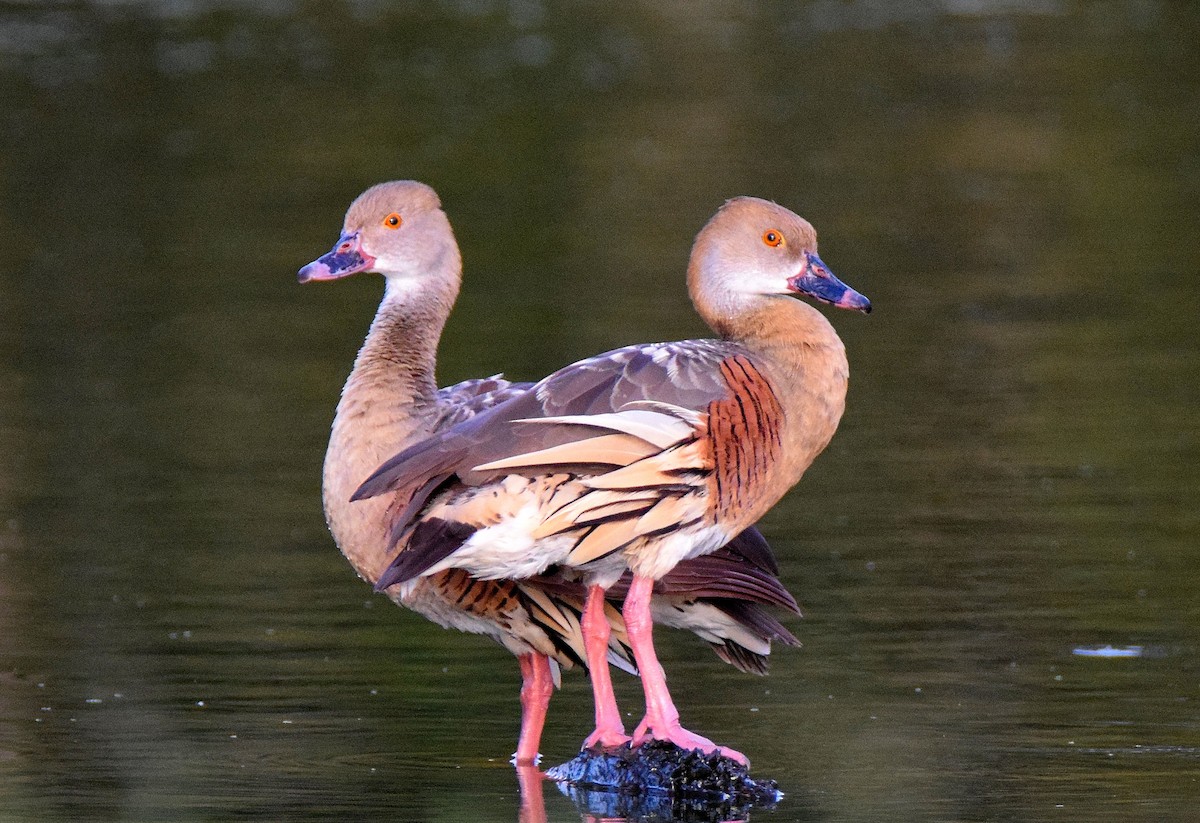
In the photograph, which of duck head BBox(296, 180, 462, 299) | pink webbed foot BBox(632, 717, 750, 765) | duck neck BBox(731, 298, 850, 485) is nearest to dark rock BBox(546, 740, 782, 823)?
pink webbed foot BBox(632, 717, 750, 765)

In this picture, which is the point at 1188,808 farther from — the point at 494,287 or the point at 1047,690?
the point at 494,287

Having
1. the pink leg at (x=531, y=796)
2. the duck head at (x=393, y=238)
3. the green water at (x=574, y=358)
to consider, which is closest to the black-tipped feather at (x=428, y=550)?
the green water at (x=574, y=358)

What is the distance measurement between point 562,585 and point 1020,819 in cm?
200

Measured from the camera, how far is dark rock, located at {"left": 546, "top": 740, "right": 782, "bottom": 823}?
6996 millimetres

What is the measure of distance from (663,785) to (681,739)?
7.3 inches

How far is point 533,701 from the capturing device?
8.01m

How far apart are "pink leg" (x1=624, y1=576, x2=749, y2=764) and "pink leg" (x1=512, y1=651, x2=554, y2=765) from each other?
445mm

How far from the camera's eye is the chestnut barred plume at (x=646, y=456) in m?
7.11

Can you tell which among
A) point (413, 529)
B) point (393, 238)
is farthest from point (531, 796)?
point (393, 238)

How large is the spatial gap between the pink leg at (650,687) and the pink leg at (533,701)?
Answer: 1.46 feet

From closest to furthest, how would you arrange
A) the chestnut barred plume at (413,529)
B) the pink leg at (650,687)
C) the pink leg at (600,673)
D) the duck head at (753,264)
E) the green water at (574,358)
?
1. the pink leg at (650,687)
2. the pink leg at (600,673)
3. the green water at (574,358)
4. the chestnut barred plume at (413,529)
5. the duck head at (753,264)

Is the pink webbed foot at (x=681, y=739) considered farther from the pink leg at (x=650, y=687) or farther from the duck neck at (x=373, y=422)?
the duck neck at (x=373, y=422)

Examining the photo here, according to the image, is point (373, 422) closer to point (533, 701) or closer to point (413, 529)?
point (413, 529)

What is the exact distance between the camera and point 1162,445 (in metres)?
12.4
